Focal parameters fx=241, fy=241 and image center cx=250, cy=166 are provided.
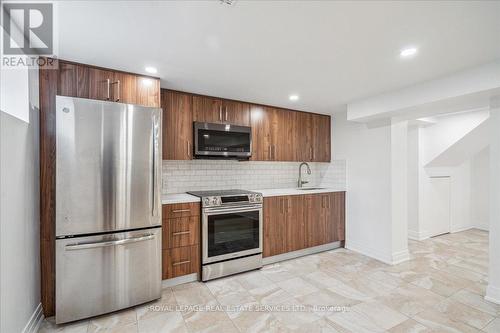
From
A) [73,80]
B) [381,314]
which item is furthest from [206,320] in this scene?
[73,80]

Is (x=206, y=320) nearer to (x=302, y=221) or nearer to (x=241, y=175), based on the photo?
(x=302, y=221)

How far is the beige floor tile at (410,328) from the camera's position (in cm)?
196

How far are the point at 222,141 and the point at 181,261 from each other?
5.10 ft

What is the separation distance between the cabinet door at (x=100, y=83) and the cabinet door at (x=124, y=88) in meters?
0.04

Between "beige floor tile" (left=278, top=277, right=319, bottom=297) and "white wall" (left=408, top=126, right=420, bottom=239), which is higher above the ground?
"white wall" (left=408, top=126, right=420, bottom=239)

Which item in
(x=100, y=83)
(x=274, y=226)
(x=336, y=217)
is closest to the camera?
(x=100, y=83)

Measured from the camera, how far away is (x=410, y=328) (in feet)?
6.54

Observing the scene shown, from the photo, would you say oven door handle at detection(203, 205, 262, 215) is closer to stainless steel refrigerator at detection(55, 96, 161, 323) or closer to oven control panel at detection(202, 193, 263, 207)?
oven control panel at detection(202, 193, 263, 207)

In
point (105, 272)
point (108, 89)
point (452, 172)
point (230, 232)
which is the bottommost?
point (105, 272)

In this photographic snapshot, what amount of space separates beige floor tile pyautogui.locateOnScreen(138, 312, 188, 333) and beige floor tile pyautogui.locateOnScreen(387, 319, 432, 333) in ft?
5.67

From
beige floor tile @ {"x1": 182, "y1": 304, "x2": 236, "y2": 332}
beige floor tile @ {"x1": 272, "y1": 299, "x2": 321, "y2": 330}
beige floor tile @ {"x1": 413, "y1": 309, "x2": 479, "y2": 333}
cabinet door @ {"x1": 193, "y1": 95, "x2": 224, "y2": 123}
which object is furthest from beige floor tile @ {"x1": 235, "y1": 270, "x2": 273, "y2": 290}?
cabinet door @ {"x1": 193, "y1": 95, "x2": 224, "y2": 123}

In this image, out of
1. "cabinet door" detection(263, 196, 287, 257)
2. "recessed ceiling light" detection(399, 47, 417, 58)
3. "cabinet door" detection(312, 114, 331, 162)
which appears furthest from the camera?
"cabinet door" detection(312, 114, 331, 162)

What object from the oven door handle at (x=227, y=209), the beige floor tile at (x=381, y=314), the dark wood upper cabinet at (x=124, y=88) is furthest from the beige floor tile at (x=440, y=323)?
the dark wood upper cabinet at (x=124, y=88)

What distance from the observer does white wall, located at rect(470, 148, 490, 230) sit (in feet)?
16.4
